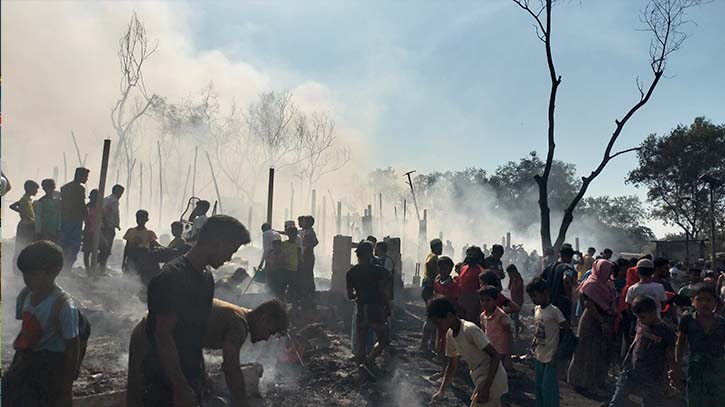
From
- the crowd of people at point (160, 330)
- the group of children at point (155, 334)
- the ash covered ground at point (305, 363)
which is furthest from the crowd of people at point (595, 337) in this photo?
the group of children at point (155, 334)

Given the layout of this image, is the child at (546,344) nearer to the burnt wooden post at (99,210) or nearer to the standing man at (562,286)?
the standing man at (562,286)

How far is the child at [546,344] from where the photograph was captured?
5430 mm

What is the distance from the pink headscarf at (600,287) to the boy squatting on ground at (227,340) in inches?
195

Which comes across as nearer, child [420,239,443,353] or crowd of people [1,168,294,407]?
crowd of people [1,168,294,407]

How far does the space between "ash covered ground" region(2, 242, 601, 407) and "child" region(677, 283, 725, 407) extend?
77.8 inches

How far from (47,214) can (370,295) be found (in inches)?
238

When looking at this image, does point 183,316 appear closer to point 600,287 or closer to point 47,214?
point 600,287

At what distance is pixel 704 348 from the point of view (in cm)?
505

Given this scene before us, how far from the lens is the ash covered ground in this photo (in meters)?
6.58

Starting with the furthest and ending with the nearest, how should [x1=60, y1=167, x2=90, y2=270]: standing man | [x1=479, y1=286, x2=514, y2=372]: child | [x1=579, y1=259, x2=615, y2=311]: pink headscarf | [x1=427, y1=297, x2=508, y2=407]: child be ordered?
[x1=60, y1=167, x2=90, y2=270]: standing man
[x1=579, y1=259, x2=615, y2=311]: pink headscarf
[x1=479, y1=286, x2=514, y2=372]: child
[x1=427, y1=297, x2=508, y2=407]: child

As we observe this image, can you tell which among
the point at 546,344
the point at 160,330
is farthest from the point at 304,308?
the point at 160,330

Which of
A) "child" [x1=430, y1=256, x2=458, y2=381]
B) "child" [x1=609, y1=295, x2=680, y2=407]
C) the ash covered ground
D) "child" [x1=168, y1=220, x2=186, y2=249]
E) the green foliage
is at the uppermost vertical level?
the green foliage

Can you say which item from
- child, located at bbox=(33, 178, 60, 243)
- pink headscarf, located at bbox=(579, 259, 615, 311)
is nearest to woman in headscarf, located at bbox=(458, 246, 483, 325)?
pink headscarf, located at bbox=(579, 259, 615, 311)

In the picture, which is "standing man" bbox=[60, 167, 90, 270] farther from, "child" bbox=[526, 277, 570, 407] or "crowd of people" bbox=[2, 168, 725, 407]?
"child" bbox=[526, 277, 570, 407]
